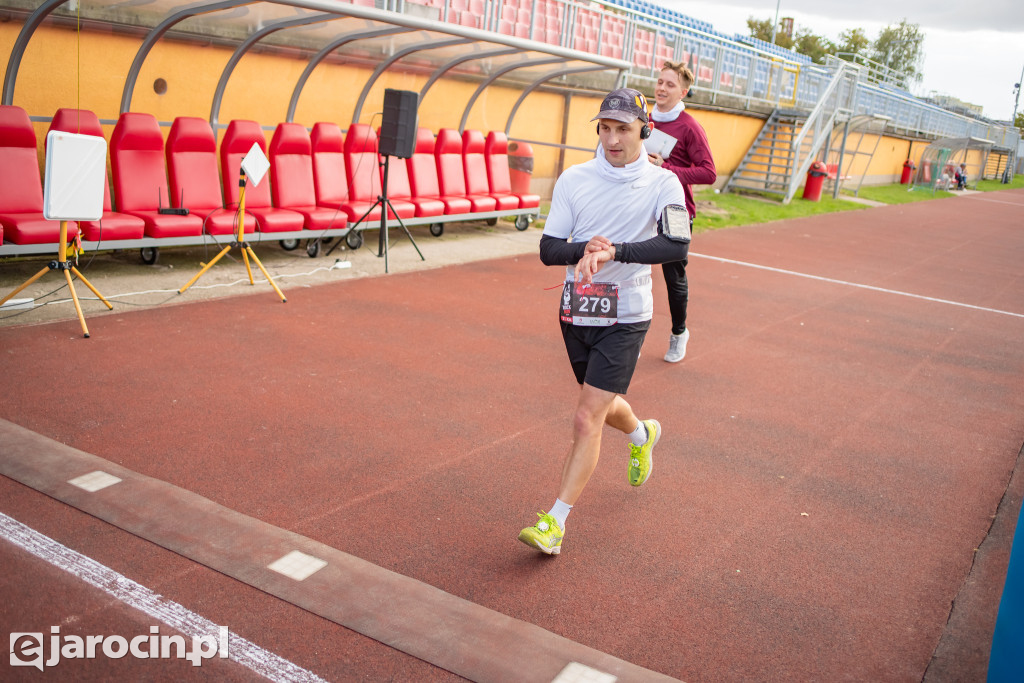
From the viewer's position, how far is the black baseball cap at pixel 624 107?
366 cm

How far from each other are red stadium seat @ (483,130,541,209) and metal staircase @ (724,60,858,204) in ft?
40.1

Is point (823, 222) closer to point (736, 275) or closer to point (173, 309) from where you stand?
point (736, 275)

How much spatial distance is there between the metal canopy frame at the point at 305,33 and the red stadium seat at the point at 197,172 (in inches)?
27.5

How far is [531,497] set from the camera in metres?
4.48

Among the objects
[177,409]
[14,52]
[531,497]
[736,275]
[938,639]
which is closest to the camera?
[938,639]

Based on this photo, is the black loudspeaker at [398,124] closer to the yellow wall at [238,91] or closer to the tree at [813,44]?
the yellow wall at [238,91]

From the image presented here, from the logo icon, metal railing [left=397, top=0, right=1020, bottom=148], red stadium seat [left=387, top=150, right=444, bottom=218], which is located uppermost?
metal railing [left=397, top=0, right=1020, bottom=148]

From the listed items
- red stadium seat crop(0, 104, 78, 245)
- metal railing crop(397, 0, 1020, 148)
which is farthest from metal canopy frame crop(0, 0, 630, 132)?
metal railing crop(397, 0, 1020, 148)

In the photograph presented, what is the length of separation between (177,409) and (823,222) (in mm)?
17888

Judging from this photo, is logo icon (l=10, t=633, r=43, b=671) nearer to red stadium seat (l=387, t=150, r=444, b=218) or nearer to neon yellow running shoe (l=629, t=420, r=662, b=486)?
neon yellow running shoe (l=629, t=420, r=662, b=486)

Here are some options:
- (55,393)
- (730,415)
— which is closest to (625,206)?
(730,415)

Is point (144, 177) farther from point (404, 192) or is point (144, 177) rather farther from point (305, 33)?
point (404, 192)

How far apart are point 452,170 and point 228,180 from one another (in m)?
4.06

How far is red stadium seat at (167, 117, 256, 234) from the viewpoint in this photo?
30.1ft
